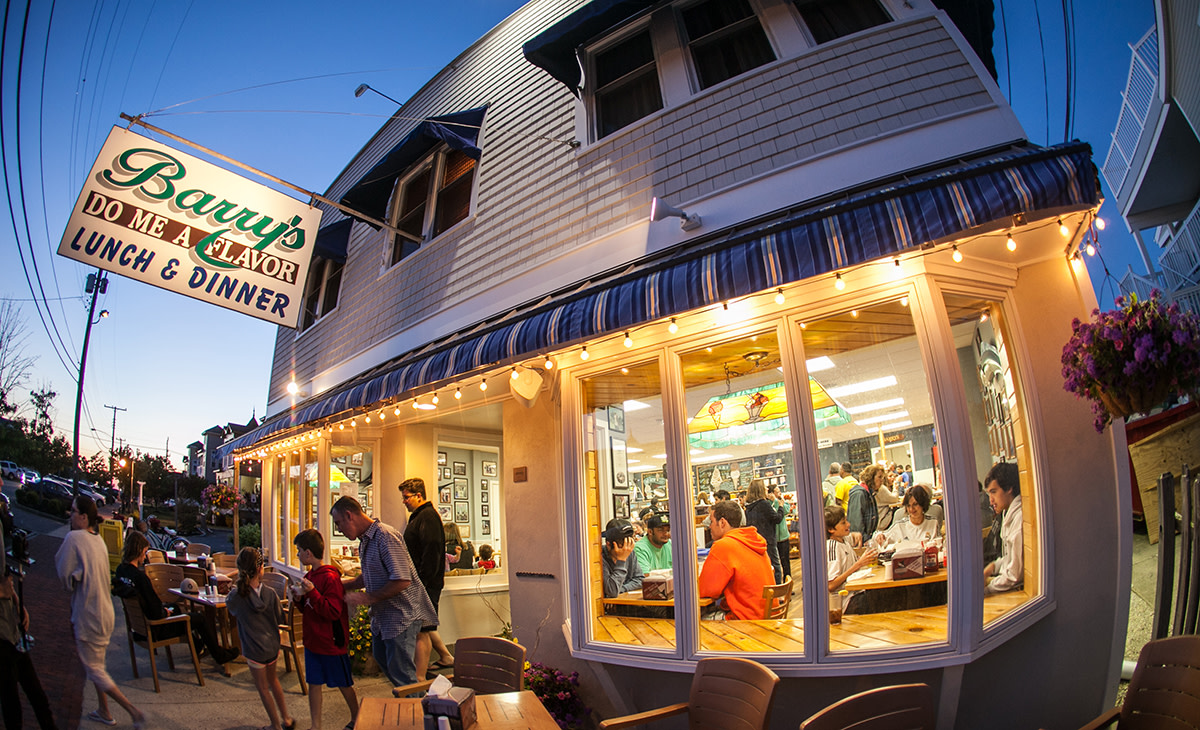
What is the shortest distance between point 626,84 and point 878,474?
468cm

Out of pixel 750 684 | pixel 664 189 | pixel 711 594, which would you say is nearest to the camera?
pixel 750 684

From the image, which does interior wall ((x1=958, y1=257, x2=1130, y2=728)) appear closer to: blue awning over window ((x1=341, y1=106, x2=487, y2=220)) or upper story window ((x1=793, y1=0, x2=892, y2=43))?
upper story window ((x1=793, y1=0, x2=892, y2=43))

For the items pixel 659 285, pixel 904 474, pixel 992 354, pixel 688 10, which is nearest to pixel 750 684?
pixel 904 474

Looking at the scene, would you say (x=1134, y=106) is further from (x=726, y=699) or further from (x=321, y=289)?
(x=321, y=289)

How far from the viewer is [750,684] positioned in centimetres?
318

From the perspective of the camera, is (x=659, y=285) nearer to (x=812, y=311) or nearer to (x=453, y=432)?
(x=812, y=311)

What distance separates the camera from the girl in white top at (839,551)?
4.10 metres

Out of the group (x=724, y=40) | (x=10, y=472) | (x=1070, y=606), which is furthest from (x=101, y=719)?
(x=10, y=472)

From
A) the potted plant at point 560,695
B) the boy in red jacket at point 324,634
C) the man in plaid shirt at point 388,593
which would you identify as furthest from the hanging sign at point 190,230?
the potted plant at point 560,695

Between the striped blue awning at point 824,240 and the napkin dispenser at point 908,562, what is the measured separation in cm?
204

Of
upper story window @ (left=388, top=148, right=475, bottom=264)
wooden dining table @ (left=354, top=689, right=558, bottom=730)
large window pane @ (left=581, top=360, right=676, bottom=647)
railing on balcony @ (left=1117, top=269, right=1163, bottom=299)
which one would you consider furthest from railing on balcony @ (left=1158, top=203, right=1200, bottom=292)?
wooden dining table @ (left=354, top=689, right=558, bottom=730)

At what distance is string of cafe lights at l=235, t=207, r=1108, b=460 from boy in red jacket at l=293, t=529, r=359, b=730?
2.18 m

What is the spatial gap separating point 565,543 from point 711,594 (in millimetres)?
1611

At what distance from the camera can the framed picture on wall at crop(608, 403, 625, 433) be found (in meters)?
5.22
